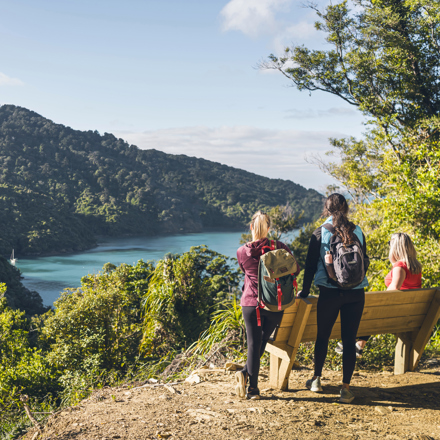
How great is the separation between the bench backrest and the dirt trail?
398 millimetres

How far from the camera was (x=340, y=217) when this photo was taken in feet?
8.53

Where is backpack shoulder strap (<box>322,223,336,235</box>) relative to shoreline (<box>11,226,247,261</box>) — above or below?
above

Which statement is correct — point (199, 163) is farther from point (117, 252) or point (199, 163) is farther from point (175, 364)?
point (175, 364)

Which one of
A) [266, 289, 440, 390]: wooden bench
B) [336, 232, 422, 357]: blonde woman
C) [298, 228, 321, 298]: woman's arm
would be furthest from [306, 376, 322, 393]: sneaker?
[298, 228, 321, 298]: woman's arm

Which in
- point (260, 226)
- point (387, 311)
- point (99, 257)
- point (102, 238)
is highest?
point (260, 226)

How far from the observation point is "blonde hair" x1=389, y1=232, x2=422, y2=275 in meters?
3.04

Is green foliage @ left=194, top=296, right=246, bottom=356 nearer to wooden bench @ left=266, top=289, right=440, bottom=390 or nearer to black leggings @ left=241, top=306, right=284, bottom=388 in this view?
wooden bench @ left=266, top=289, right=440, bottom=390

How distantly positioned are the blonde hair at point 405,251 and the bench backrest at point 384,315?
0.18 m

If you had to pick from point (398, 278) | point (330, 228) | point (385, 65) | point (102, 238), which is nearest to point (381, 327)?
point (398, 278)

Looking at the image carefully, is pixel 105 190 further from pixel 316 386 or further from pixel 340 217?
pixel 340 217

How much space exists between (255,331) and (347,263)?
0.73m

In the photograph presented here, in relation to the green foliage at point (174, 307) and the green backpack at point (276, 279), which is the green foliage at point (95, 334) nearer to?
the green foliage at point (174, 307)

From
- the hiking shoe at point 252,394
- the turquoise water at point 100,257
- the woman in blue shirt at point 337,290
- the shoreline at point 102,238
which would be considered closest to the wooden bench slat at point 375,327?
the woman in blue shirt at point 337,290

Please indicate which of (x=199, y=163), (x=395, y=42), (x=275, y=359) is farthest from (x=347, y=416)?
(x=199, y=163)
